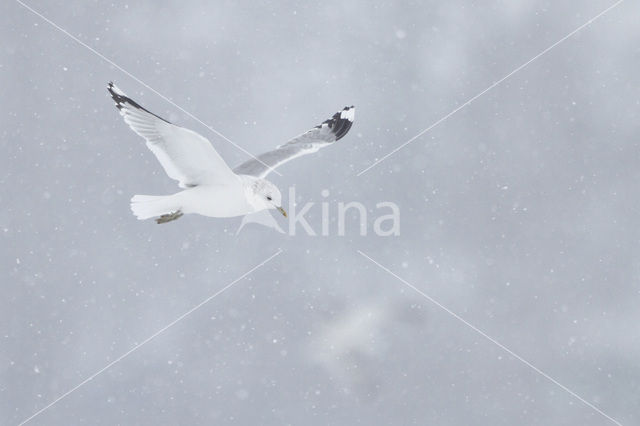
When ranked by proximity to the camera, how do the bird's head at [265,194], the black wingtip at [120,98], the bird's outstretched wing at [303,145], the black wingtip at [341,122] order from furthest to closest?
the black wingtip at [341,122] < the bird's outstretched wing at [303,145] < the bird's head at [265,194] < the black wingtip at [120,98]

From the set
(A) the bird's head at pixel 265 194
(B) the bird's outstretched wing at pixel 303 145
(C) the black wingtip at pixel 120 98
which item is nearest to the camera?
(C) the black wingtip at pixel 120 98

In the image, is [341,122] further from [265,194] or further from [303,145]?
[265,194]

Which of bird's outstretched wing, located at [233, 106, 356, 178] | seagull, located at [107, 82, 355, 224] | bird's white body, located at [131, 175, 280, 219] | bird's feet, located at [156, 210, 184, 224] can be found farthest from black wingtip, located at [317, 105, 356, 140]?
bird's feet, located at [156, 210, 184, 224]

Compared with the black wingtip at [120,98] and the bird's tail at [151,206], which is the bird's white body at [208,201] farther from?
the black wingtip at [120,98]

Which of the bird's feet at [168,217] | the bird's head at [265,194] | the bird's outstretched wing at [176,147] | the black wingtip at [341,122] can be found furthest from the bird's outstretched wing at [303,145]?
the bird's feet at [168,217]

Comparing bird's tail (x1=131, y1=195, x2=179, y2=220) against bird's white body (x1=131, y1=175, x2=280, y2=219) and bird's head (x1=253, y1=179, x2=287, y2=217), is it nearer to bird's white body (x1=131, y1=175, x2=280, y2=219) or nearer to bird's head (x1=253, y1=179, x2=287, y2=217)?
bird's white body (x1=131, y1=175, x2=280, y2=219)

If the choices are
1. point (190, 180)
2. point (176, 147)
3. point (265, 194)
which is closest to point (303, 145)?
point (265, 194)

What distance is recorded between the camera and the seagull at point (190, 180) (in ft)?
19.5

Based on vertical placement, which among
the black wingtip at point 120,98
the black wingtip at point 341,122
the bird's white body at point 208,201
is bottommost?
the black wingtip at point 341,122

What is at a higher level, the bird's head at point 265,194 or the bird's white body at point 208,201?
the bird's white body at point 208,201

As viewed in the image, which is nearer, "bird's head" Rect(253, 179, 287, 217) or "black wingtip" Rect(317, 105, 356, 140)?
"bird's head" Rect(253, 179, 287, 217)

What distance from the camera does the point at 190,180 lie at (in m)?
6.53

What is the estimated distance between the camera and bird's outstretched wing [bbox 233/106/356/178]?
7.27 meters

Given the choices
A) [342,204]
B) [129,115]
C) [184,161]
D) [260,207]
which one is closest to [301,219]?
[342,204]
